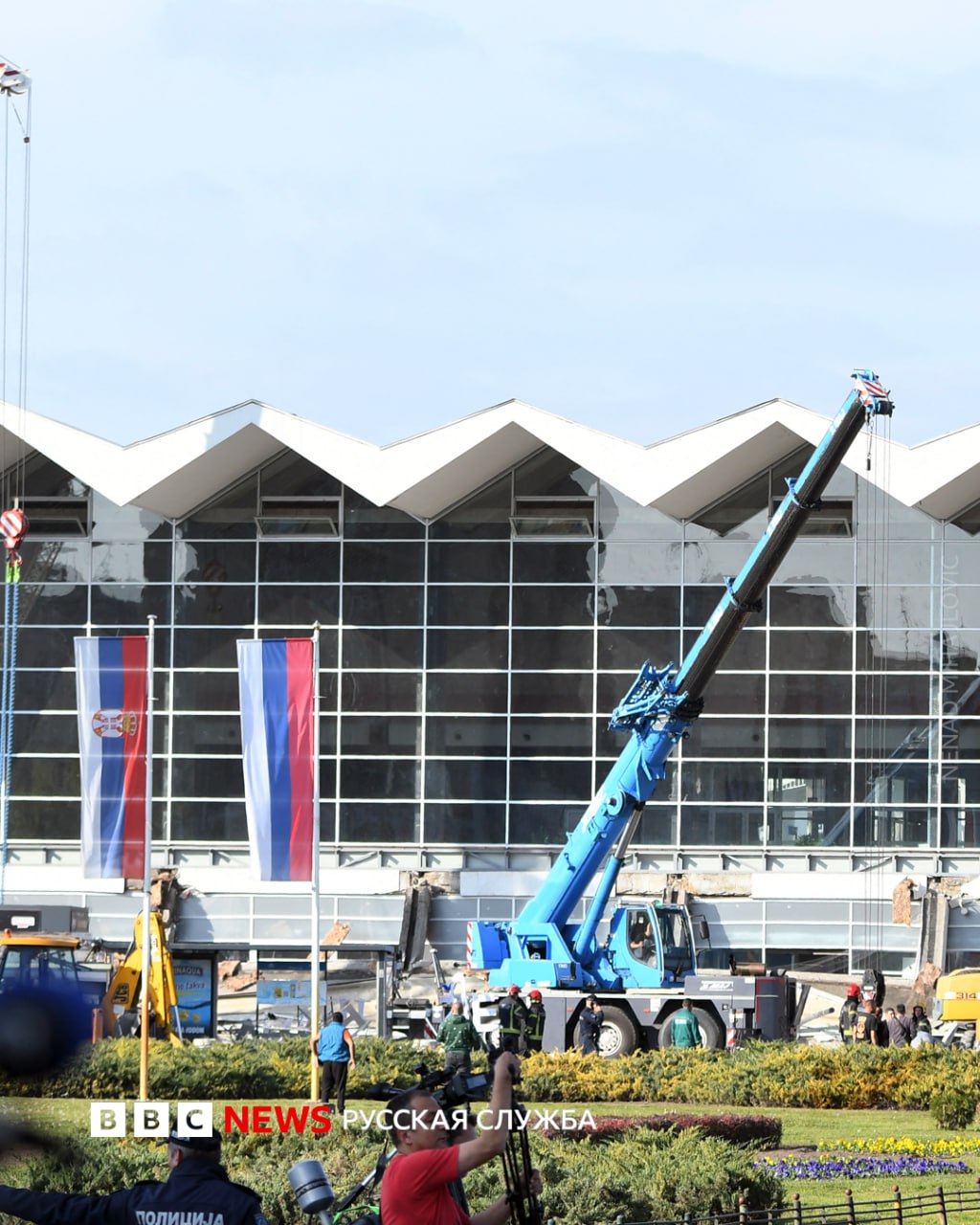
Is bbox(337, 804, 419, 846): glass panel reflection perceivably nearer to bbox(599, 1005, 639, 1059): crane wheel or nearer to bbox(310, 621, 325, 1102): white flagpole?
bbox(599, 1005, 639, 1059): crane wheel

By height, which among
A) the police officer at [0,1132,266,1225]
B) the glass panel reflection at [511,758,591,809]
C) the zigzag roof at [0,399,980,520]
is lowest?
the glass panel reflection at [511,758,591,809]

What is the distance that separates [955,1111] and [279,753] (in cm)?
916

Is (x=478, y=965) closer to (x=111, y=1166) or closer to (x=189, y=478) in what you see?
(x=189, y=478)

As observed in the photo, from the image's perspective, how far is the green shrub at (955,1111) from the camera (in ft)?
53.9

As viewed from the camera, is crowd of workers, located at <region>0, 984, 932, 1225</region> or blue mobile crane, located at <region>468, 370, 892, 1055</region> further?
blue mobile crane, located at <region>468, 370, 892, 1055</region>

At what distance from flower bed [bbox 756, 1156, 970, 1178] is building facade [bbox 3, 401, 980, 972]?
908 inches

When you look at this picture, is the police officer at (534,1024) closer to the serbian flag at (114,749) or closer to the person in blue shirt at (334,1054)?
the serbian flag at (114,749)

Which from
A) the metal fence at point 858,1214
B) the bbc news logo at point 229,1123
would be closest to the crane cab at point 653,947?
the bbc news logo at point 229,1123

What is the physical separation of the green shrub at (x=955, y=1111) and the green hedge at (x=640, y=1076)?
102cm

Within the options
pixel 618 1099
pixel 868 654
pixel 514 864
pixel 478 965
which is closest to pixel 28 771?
pixel 514 864

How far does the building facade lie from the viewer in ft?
120

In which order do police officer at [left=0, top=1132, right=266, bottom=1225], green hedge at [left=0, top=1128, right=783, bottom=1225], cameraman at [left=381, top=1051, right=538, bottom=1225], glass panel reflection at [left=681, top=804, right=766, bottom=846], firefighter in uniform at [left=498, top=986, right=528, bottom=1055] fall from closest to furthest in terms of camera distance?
police officer at [left=0, top=1132, right=266, bottom=1225]
cameraman at [left=381, top=1051, right=538, bottom=1225]
green hedge at [left=0, top=1128, right=783, bottom=1225]
firefighter in uniform at [left=498, top=986, right=528, bottom=1055]
glass panel reflection at [left=681, top=804, right=766, bottom=846]

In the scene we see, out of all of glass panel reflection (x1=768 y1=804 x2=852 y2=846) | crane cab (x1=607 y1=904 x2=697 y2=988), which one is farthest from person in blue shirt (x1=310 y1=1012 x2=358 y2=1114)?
glass panel reflection (x1=768 y1=804 x2=852 y2=846)

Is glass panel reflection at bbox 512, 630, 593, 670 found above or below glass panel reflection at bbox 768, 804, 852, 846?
above
